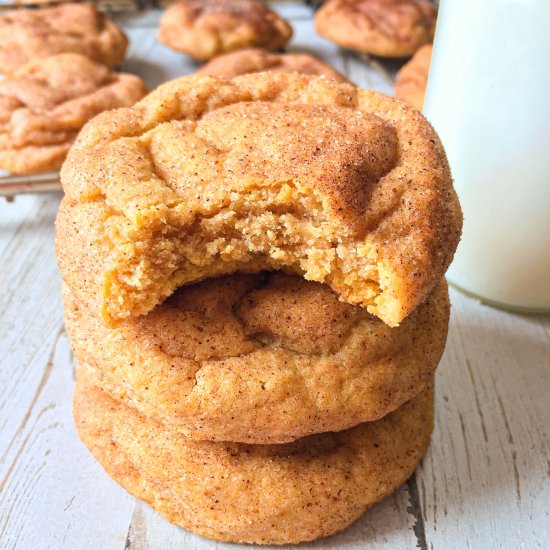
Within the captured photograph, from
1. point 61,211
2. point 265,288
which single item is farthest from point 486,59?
point 61,211

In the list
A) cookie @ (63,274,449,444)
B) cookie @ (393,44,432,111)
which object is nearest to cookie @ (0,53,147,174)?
cookie @ (393,44,432,111)

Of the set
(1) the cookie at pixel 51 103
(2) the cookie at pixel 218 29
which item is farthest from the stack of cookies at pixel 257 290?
(2) the cookie at pixel 218 29

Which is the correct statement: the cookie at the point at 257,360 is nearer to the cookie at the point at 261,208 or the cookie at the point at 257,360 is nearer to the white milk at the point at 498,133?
the cookie at the point at 261,208

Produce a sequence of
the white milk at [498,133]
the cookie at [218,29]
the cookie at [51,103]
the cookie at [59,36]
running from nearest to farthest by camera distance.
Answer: the white milk at [498,133], the cookie at [51,103], the cookie at [59,36], the cookie at [218,29]

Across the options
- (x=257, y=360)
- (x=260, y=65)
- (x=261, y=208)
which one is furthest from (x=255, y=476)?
(x=260, y=65)

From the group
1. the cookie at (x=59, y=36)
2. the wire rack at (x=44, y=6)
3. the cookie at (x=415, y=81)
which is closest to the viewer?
the wire rack at (x=44, y=6)

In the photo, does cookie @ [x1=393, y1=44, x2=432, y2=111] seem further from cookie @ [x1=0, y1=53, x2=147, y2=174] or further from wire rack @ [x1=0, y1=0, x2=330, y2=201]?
wire rack @ [x1=0, y1=0, x2=330, y2=201]

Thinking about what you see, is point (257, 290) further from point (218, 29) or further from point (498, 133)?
point (218, 29)
